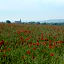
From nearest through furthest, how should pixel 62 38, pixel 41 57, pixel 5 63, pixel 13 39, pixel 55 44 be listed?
pixel 5 63
pixel 41 57
pixel 55 44
pixel 13 39
pixel 62 38

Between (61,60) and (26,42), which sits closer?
(61,60)

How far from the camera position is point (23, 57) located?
28.1ft

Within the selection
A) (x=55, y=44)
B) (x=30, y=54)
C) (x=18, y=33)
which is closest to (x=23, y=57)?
(x=30, y=54)

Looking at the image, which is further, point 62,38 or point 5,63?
point 62,38

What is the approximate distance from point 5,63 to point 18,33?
499 cm

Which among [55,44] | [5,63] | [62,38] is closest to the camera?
[5,63]

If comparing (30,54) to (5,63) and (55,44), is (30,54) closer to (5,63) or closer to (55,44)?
(5,63)

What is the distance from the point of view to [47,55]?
924 cm

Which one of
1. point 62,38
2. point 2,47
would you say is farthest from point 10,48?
point 62,38

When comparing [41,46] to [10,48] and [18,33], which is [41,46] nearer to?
[10,48]

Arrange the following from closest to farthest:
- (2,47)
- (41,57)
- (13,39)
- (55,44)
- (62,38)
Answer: (41,57), (2,47), (55,44), (13,39), (62,38)

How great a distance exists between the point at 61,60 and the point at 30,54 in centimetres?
148

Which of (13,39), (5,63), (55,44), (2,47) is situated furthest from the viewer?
(13,39)

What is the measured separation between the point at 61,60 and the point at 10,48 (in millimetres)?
2746
